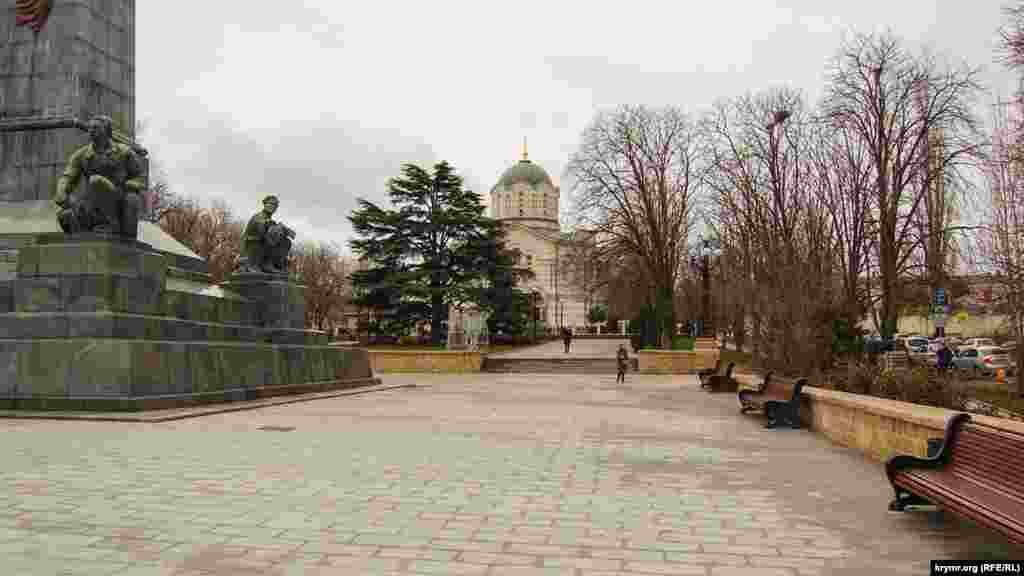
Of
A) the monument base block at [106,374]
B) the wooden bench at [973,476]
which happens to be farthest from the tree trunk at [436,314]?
the wooden bench at [973,476]

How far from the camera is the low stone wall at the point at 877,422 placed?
7652 millimetres

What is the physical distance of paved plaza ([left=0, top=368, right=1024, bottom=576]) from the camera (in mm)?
4715

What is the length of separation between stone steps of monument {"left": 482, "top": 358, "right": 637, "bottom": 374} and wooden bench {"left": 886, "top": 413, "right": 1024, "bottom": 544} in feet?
94.6

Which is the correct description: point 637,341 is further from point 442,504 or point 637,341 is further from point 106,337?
point 442,504

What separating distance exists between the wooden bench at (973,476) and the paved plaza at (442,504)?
29 cm

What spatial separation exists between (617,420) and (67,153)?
1143cm

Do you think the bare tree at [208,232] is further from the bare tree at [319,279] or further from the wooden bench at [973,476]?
the wooden bench at [973,476]

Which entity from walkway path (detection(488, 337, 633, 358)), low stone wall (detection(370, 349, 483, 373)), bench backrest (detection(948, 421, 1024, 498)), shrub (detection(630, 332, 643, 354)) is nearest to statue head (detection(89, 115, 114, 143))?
bench backrest (detection(948, 421, 1024, 498))

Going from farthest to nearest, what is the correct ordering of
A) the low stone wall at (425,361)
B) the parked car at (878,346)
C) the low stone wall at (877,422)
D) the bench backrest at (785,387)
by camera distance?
the low stone wall at (425,361) → the parked car at (878,346) → the bench backrest at (785,387) → the low stone wall at (877,422)

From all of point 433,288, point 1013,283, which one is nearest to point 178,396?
point 1013,283

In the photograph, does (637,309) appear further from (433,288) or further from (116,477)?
(116,477)

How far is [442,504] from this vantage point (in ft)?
20.5

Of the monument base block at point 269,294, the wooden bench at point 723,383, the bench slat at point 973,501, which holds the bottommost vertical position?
the wooden bench at point 723,383

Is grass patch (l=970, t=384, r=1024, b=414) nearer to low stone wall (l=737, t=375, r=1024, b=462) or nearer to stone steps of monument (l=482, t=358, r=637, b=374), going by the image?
low stone wall (l=737, t=375, r=1024, b=462)
